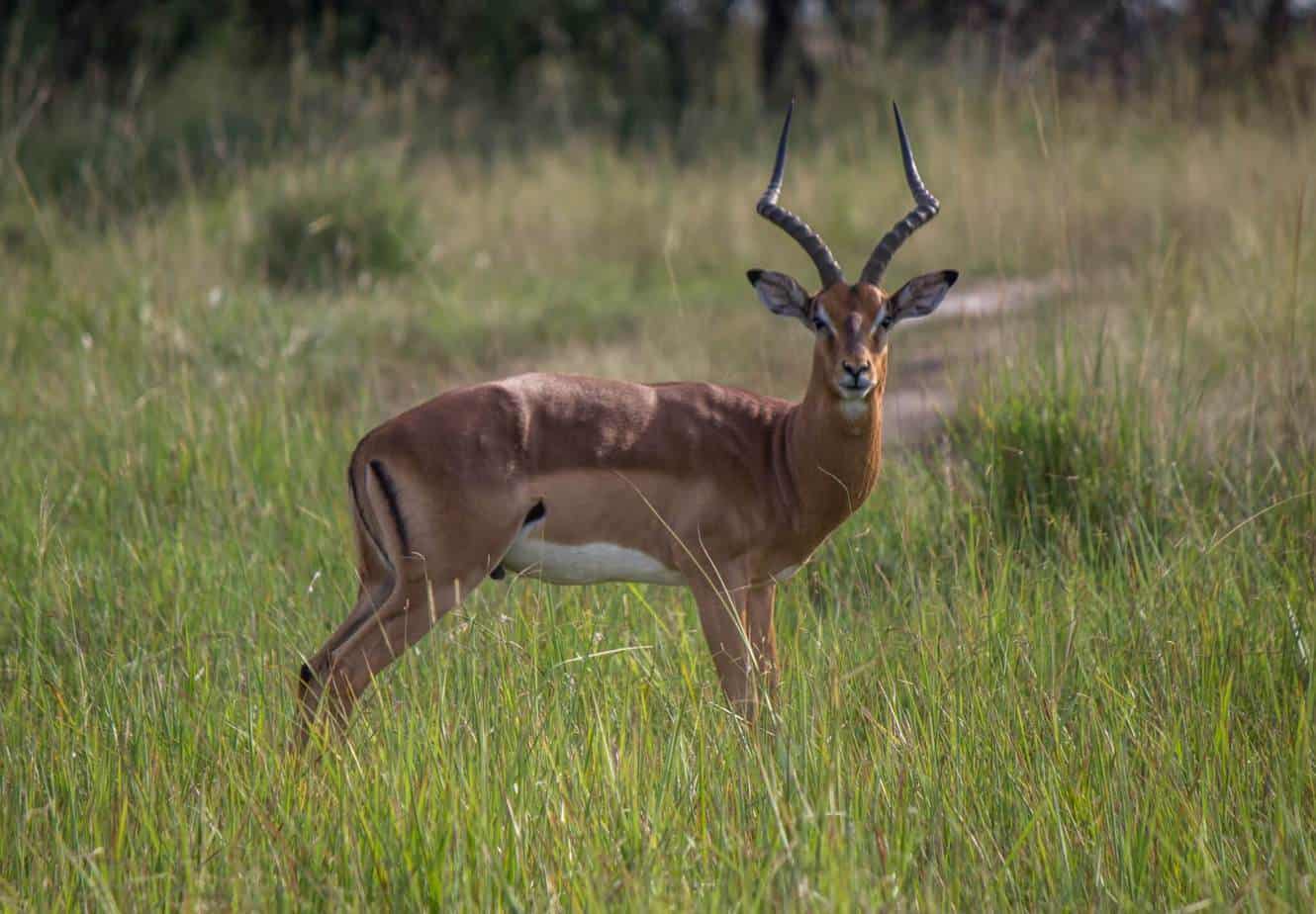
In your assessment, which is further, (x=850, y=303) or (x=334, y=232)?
(x=334, y=232)

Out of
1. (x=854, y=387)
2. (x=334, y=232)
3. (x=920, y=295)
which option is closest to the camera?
(x=854, y=387)

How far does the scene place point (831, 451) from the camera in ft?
12.8

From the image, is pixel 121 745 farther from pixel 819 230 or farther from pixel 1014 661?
pixel 819 230

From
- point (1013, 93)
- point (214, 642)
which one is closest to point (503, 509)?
point (214, 642)

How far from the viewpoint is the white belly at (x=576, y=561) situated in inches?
151

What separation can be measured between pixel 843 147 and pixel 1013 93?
1261 millimetres

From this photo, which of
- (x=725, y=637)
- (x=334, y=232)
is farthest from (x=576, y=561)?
(x=334, y=232)

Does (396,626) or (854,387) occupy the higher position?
(854,387)

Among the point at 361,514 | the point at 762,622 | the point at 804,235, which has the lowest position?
the point at 762,622

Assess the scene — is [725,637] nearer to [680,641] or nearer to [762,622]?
[680,641]

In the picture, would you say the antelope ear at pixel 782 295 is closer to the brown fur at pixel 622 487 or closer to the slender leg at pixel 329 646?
the brown fur at pixel 622 487

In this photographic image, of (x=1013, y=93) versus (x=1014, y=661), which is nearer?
Result: (x=1014, y=661)

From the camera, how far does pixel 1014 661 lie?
341 centimetres

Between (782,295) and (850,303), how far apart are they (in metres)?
0.31
